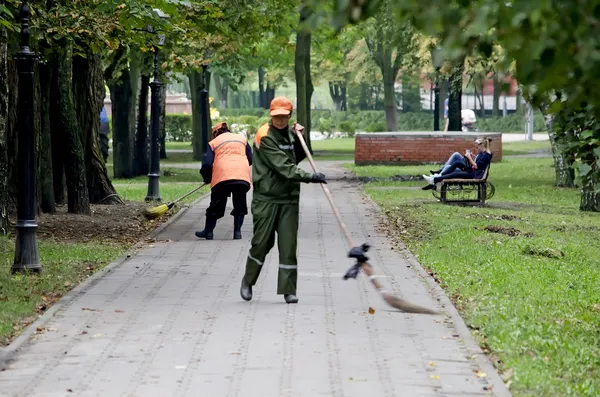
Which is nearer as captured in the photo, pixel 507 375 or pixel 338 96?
pixel 507 375

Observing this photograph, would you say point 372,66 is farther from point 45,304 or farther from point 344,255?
Result: point 45,304

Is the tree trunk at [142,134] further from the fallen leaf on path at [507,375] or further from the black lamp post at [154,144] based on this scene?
the fallen leaf on path at [507,375]

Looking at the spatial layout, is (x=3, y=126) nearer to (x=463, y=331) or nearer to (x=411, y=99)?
(x=463, y=331)

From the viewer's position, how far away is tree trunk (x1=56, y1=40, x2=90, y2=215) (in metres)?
19.4

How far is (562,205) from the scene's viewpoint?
80.9ft

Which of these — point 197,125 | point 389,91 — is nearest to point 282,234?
point 197,125

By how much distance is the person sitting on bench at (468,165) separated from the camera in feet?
76.3

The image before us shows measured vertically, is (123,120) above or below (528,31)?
below

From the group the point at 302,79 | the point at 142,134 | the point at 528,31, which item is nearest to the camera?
the point at 528,31

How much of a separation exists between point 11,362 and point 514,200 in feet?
59.4

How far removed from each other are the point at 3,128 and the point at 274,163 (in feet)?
19.2

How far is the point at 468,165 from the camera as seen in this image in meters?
23.8

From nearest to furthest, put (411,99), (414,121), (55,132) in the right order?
(55,132) < (414,121) < (411,99)

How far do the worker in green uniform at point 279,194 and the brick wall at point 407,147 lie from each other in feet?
93.8
